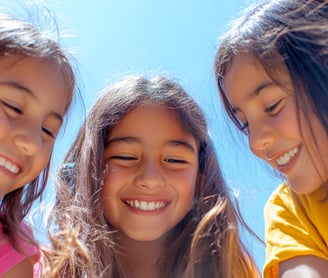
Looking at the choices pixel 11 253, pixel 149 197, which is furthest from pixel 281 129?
pixel 11 253

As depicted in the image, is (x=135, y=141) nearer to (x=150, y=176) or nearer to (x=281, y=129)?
(x=150, y=176)

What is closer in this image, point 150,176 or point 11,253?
point 11,253

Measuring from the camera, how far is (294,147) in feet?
6.60

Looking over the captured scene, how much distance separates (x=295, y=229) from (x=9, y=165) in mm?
1139

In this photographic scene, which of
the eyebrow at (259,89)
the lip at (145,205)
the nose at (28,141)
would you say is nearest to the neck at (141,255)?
the lip at (145,205)

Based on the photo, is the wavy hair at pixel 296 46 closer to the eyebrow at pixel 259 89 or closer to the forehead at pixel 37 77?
the eyebrow at pixel 259 89

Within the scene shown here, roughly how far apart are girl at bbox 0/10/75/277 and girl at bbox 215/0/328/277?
0.73 metres

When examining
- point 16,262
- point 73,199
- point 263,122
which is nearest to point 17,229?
point 16,262

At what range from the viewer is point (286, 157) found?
2.04 meters

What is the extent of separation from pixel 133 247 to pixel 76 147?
23.6 inches

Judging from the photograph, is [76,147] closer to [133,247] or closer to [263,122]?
[133,247]

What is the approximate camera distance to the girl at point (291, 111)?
1.98 m

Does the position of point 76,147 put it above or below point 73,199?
above

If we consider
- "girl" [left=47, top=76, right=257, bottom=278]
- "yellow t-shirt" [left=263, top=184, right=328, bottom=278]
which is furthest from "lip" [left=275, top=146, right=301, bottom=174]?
"girl" [left=47, top=76, right=257, bottom=278]
